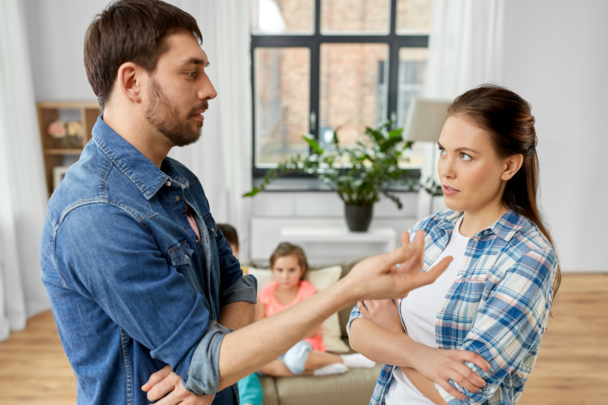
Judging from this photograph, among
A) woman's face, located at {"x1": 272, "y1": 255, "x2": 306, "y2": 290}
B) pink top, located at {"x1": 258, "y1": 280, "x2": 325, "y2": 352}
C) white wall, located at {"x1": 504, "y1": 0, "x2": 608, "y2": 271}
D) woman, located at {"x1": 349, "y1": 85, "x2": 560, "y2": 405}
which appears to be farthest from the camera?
white wall, located at {"x1": 504, "y1": 0, "x2": 608, "y2": 271}

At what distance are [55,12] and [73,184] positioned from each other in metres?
3.83

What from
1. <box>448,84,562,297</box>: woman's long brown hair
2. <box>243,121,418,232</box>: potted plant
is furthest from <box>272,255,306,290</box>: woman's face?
<box>448,84,562,297</box>: woman's long brown hair

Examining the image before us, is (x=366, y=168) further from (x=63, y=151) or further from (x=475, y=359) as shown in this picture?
(x=475, y=359)

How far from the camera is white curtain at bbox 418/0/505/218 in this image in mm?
3963

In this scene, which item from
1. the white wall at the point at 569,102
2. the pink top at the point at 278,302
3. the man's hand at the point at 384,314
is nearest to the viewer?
the man's hand at the point at 384,314

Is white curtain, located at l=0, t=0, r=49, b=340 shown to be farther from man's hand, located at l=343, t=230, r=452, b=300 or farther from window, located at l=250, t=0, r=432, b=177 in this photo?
man's hand, located at l=343, t=230, r=452, b=300

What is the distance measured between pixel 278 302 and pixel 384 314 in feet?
5.26

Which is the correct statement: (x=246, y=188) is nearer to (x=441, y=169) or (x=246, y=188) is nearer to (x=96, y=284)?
(x=441, y=169)

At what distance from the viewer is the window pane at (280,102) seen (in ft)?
14.5

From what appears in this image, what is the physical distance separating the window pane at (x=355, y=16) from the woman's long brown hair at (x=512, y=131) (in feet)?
11.2

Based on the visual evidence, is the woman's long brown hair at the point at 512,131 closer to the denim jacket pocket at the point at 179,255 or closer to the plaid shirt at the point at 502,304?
the plaid shirt at the point at 502,304

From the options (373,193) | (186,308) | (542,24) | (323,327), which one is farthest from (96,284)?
(542,24)

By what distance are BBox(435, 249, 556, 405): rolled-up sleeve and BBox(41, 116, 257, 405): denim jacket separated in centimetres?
54

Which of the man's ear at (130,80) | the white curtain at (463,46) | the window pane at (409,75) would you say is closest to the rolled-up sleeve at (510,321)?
the man's ear at (130,80)
